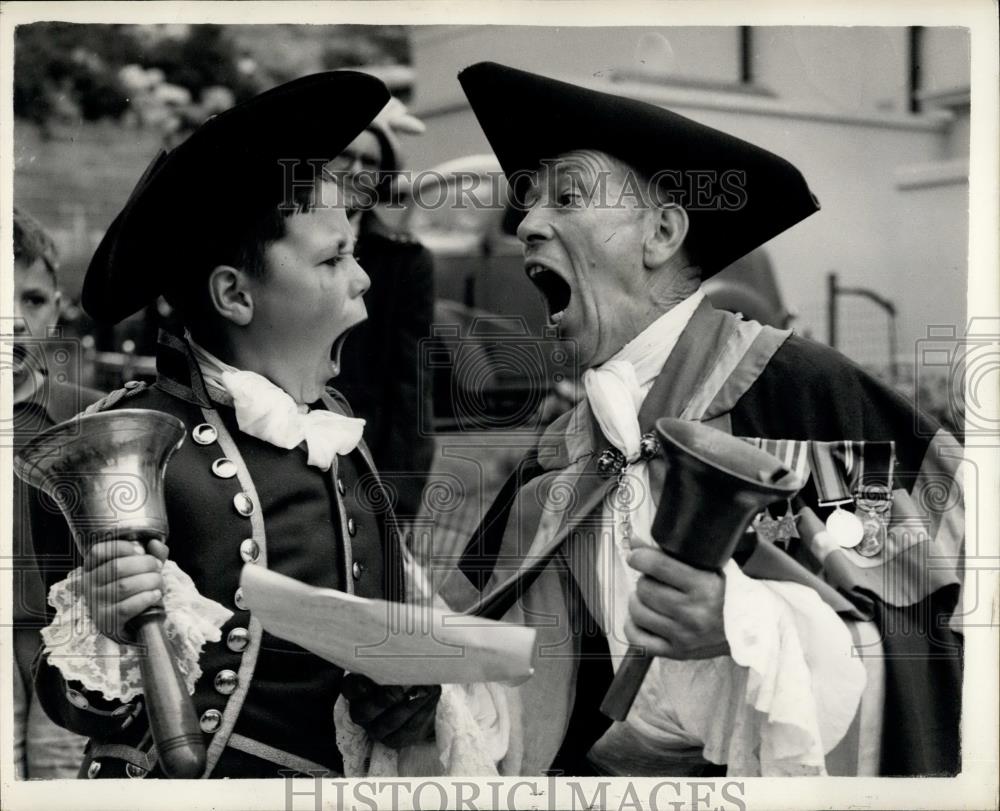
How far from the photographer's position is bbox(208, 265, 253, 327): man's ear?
4285mm

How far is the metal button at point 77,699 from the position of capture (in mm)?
4152

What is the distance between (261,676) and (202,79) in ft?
8.38

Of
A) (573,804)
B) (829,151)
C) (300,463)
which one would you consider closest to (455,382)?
(300,463)

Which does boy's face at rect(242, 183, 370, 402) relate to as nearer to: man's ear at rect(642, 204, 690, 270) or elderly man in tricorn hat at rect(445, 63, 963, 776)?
elderly man in tricorn hat at rect(445, 63, 963, 776)

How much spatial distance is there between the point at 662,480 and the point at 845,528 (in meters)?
0.59

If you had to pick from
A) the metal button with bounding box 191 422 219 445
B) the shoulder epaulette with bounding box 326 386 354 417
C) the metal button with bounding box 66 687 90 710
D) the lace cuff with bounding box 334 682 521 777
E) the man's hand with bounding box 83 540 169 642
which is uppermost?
the shoulder epaulette with bounding box 326 386 354 417

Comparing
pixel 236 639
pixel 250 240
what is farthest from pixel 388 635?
pixel 250 240

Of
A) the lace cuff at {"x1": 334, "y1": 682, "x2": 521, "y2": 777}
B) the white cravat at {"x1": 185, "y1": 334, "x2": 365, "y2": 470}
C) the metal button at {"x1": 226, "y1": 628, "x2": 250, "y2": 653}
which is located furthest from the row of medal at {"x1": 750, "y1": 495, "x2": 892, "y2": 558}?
the metal button at {"x1": 226, "y1": 628, "x2": 250, "y2": 653}

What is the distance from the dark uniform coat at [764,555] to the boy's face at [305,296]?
799 millimetres

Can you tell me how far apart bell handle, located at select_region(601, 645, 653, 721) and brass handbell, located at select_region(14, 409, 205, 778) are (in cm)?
122

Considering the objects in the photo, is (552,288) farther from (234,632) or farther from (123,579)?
(123,579)

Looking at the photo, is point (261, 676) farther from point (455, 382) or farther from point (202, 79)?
point (202, 79)

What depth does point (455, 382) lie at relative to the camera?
4641 mm

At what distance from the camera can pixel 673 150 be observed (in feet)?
14.0
